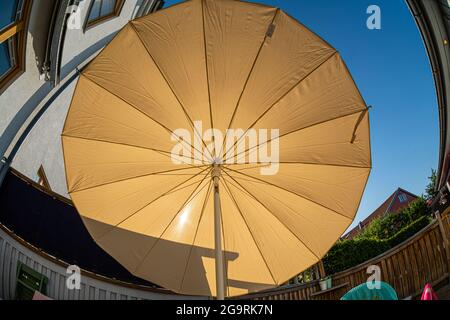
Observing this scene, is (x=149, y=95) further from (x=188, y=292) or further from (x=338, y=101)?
(x=188, y=292)

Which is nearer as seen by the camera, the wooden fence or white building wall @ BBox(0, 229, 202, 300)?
white building wall @ BBox(0, 229, 202, 300)

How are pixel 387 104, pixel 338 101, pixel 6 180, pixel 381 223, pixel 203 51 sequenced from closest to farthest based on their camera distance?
pixel 203 51 < pixel 338 101 < pixel 6 180 < pixel 387 104 < pixel 381 223

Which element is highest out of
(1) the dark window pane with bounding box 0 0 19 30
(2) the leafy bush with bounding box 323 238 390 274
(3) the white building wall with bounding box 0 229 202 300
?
(1) the dark window pane with bounding box 0 0 19 30

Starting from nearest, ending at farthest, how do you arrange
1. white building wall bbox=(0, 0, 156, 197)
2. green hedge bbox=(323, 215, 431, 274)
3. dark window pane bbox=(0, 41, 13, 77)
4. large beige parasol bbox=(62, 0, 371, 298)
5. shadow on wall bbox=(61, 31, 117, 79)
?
1. large beige parasol bbox=(62, 0, 371, 298)
2. dark window pane bbox=(0, 41, 13, 77)
3. white building wall bbox=(0, 0, 156, 197)
4. shadow on wall bbox=(61, 31, 117, 79)
5. green hedge bbox=(323, 215, 431, 274)

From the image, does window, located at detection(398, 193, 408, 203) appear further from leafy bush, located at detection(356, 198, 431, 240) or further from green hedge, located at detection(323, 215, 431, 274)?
green hedge, located at detection(323, 215, 431, 274)

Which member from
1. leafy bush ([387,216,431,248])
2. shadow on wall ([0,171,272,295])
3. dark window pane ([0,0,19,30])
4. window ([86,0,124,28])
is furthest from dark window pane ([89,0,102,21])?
leafy bush ([387,216,431,248])

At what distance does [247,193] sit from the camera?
15.2 feet

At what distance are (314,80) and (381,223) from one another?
2205 cm

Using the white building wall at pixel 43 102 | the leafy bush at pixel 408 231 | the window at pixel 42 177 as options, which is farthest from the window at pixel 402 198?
the window at pixel 42 177

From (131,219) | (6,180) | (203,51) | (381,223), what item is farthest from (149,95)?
(381,223)

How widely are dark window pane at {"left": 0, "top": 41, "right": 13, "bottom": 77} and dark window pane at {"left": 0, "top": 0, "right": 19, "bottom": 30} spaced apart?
18.0 inches

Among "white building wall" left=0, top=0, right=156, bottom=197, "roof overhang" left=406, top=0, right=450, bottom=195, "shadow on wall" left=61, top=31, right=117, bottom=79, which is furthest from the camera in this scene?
"roof overhang" left=406, top=0, right=450, bottom=195

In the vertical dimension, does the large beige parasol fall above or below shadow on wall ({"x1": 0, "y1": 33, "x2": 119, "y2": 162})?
below

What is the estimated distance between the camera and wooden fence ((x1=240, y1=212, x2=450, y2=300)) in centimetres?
754
